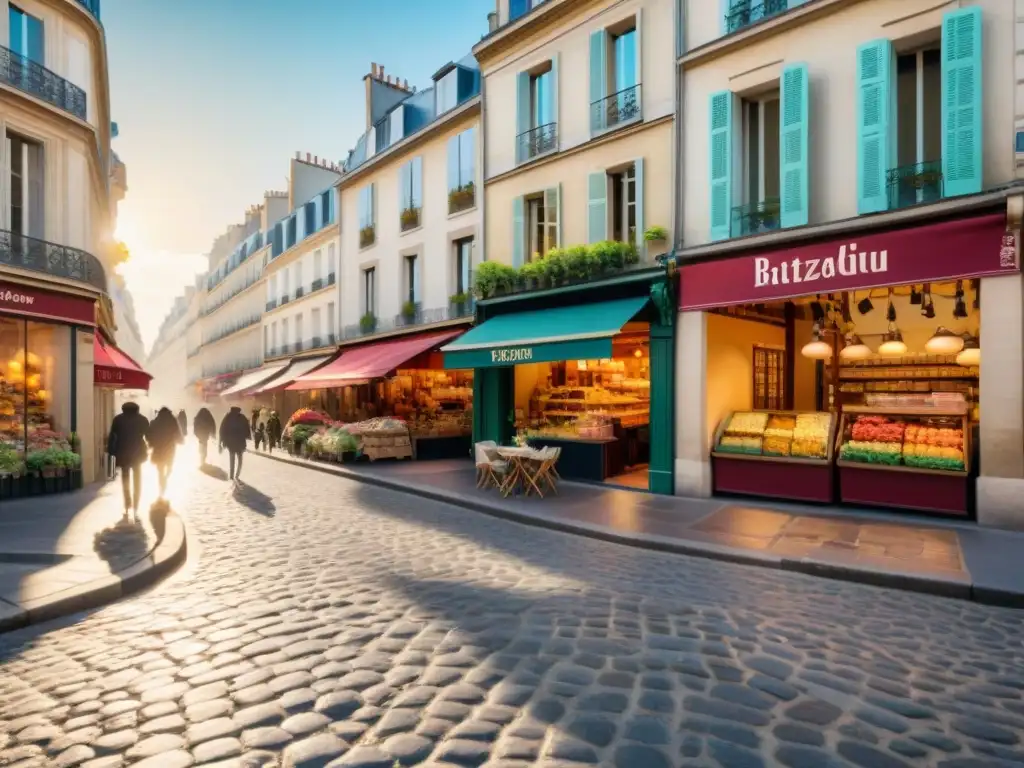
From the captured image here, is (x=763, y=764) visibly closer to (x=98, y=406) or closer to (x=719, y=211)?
(x=719, y=211)

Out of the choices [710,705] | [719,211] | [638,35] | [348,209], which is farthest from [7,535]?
[348,209]

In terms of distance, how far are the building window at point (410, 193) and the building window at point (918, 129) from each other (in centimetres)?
1206

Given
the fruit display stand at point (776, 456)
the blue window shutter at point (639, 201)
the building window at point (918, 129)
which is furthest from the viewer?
the blue window shutter at point (639, 201)

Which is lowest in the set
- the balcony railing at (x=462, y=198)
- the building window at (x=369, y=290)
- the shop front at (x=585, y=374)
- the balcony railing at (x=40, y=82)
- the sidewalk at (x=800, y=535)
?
the sidewalk at (x=800, y=535)

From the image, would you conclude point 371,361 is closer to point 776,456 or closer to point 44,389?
point 44,389

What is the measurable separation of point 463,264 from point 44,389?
943 centimetres

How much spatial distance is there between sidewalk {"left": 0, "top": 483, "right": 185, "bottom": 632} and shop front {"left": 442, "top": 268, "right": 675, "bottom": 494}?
6.31 meters

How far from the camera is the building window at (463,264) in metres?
15.9

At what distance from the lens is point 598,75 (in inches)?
457

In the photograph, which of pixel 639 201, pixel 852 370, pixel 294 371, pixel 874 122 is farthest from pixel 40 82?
pixel 852 370

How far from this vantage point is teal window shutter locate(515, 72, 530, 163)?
13305 mm

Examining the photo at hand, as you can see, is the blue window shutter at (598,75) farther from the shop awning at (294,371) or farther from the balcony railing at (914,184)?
the shop awning at (294,371)

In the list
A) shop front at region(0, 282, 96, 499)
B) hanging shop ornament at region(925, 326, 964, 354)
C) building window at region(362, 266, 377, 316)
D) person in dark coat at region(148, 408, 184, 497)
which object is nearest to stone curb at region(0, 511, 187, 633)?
person in dark coat at region(148, 408, 184, 497)

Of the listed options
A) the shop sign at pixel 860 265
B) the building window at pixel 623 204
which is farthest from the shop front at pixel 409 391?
the shop sign at pixel 860 265
